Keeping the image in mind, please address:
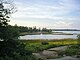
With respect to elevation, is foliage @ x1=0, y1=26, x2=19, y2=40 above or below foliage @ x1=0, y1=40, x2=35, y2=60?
above

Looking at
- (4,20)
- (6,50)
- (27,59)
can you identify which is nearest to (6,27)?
(4,20)

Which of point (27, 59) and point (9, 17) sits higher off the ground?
point (9, 17)

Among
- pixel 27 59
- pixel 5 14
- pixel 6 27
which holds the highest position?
pixel 5 14

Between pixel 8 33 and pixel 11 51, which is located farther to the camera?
pixel 8 33

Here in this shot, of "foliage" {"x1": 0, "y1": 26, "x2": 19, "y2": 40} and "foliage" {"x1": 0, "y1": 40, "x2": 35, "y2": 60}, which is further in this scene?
"foliage" {"x1": 0, "y1": 26, "x2": 19, "y2": 40}

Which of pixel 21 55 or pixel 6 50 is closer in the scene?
pixel 6 50

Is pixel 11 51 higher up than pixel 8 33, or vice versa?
pixel 8 33

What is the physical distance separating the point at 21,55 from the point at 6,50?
1293 millimetres

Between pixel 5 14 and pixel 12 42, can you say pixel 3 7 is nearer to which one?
pixel 5 14

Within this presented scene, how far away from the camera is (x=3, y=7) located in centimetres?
1296

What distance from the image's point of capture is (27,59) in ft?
43.1

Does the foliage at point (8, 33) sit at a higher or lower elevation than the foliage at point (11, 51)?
higher

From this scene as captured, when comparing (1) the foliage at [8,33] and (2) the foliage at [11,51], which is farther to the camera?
(1) the foliage at [8,33]


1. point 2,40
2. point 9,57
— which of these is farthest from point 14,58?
point 2,40
